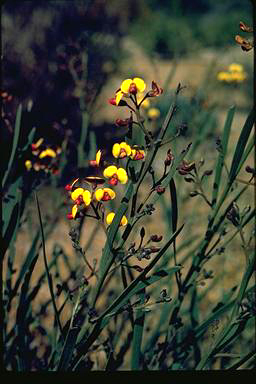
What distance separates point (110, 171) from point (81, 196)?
7 cm

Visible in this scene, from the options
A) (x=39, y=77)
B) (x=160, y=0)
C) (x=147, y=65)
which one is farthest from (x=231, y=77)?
(x=160, y=0)

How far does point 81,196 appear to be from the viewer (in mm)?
857

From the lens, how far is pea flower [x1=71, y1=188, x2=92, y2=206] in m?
0.85

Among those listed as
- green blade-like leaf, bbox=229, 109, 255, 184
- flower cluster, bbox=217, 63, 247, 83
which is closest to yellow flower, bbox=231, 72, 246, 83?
flower cluster, bbox=217, 63, 247, 83

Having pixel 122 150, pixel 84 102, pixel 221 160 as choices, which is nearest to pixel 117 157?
pixel 122 150

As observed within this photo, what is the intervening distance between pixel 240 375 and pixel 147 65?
11.3m

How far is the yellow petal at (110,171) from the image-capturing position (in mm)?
874

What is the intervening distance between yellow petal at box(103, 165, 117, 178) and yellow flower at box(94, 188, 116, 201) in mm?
26

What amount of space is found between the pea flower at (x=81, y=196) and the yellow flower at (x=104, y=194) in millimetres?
20

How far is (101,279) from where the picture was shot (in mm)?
834

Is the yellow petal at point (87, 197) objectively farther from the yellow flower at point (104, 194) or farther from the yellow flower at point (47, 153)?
the yellow flower at point (47, 153)

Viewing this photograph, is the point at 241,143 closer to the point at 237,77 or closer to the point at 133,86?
the point at 133,86

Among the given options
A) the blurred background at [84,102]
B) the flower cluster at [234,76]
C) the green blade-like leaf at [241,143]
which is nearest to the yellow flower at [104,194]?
the blurred background at [84,102]

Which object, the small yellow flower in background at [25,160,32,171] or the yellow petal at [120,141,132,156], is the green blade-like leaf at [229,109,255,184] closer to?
the yellow petal at [120,141,132,156]
